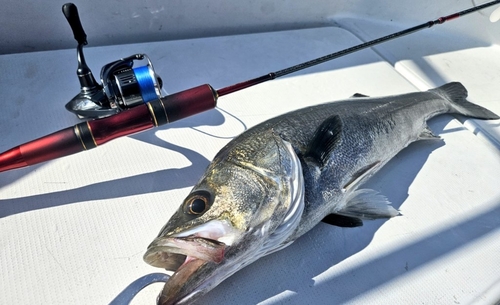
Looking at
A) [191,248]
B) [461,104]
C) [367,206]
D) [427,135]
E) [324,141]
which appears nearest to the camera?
[191,248]

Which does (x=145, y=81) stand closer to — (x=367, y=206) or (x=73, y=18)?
(x=73, y=18)

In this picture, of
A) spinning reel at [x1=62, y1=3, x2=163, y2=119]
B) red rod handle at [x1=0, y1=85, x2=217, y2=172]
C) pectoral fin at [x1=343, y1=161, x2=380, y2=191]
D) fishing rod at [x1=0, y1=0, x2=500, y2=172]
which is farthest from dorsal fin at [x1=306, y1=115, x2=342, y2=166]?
spinning reel at [x1=62, y1=3, x2=163, y2=119]

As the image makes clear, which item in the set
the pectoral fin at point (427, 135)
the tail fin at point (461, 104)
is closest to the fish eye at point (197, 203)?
the pectoral fin at point (427, 135)

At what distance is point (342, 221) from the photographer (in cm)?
157

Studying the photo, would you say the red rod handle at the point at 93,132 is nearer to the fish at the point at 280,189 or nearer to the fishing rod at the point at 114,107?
the fishing rod at the point at 114,107

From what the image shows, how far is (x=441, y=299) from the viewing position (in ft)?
4.65

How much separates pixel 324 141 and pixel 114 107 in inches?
37.9

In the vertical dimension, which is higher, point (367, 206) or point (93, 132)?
point (93, 132)

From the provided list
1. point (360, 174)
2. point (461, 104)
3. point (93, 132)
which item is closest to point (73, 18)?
point (93, 132)

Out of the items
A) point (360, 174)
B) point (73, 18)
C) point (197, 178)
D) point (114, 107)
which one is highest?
point (73, 18)

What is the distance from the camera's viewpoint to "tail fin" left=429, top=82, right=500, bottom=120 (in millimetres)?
2262

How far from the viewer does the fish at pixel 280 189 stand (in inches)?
43.5

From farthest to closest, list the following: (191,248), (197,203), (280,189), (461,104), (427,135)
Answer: (461,104) → (427,135) → (280,189) → (197,203) → (191,248)

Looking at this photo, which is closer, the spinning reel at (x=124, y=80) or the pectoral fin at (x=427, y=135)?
the spinning reel at (x=124, y=80)
